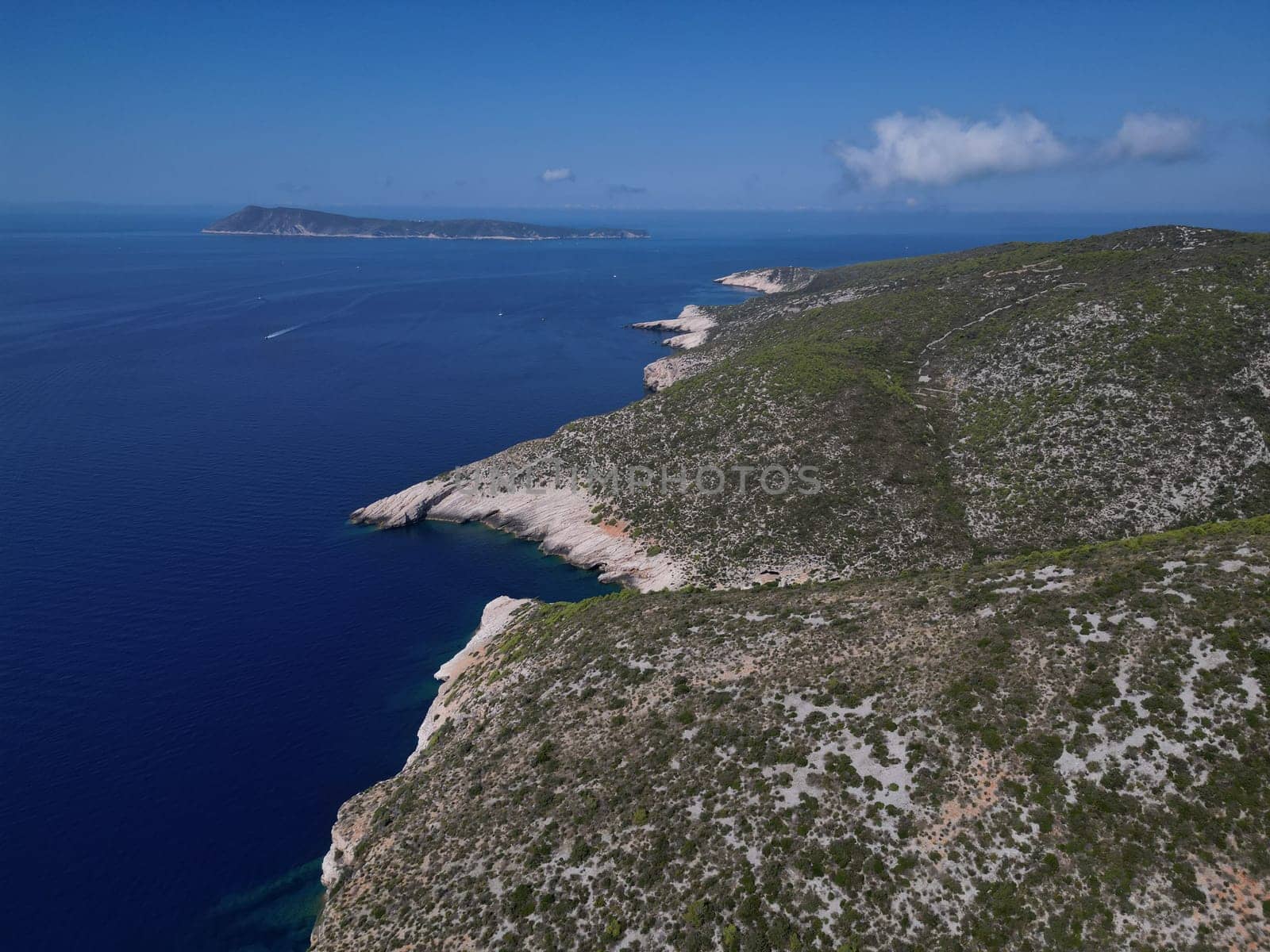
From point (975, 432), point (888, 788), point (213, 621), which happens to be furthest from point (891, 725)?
point (213, 621)

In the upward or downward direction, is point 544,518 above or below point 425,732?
above

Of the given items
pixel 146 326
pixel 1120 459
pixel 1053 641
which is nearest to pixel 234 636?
pixel 1053 641

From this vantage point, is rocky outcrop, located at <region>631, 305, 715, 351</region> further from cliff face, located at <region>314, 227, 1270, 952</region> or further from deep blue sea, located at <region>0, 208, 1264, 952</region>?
cliff face, located at <region>314, 227, 1270, 952</region>

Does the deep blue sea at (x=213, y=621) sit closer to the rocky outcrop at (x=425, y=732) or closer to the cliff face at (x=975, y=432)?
the rocky outcrop at (x=425, y=732)

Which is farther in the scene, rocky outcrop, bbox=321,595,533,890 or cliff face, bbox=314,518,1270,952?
rocky outcrop, bbox=321,595,533,890

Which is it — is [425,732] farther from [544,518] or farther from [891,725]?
[544,518]

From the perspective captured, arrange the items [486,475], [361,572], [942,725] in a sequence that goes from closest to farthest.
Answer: [942,725] < [361,572] < [486,475]

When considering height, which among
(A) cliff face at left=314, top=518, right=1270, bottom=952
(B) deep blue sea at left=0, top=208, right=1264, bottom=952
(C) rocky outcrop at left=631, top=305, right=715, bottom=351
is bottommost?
(B) deep blue sea at left=0, top=208, right=1264, bottom=952

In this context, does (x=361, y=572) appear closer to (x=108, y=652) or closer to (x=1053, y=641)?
(x=108, y=652)

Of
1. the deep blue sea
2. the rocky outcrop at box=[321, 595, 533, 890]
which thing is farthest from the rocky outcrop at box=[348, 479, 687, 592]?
the rocky outcrop at box=[321, 595, 533, 890]

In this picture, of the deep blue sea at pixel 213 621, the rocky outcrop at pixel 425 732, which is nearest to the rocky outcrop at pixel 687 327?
the deep blue sea at pixel 213 621

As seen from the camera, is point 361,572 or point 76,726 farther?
point 361,572
